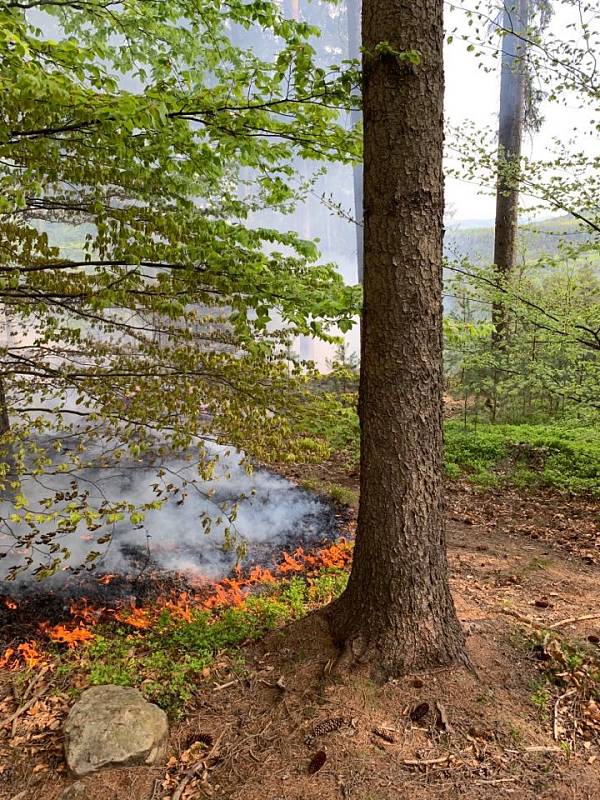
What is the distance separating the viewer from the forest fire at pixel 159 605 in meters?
4.48

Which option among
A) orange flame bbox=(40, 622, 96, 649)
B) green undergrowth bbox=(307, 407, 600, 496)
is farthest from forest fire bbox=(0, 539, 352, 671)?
green undergrowth bbox=(307, 407, 600, 496)

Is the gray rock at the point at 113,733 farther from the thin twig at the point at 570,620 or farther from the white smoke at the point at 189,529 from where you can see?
the thin twig at the point at 570,620

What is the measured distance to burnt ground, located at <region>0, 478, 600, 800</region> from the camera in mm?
2557

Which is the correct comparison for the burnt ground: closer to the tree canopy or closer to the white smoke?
the tree canopy

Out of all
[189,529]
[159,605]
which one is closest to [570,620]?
[159,605]

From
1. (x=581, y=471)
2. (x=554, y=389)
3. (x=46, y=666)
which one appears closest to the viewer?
(x=46, y=666)

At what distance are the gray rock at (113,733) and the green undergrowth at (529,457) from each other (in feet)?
20.8

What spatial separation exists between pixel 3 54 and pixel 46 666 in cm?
429

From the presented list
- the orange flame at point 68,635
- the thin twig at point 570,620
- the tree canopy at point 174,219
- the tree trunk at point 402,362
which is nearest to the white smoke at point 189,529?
the orange flame at point 68,635

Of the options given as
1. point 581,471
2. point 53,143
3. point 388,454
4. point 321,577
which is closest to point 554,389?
point 581,471

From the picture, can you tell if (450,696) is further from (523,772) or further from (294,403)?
(294,403)

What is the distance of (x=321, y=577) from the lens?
5.47 metres

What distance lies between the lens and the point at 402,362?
304 centimetres

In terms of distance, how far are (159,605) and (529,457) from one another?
20.9 feet
